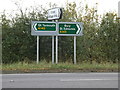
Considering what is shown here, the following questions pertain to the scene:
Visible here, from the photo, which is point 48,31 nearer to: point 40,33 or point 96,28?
point 40,33

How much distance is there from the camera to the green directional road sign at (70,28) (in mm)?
20609

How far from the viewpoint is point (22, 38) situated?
23.5 metres

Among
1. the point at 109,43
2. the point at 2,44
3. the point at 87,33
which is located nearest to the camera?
the point at 2,44

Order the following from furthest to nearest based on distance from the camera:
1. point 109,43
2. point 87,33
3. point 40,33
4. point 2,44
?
point 87,33
point 109,43
point 2,44
point 40,33

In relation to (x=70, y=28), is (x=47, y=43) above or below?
below

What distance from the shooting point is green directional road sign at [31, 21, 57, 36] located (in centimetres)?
2028

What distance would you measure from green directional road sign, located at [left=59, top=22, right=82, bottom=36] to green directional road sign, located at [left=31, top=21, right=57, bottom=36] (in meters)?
0.51

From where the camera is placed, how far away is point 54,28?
20.5 metres

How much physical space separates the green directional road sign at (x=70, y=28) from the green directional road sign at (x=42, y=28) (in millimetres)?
512

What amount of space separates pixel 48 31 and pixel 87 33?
6.64m

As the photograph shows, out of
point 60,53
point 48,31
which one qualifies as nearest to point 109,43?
point 60,53

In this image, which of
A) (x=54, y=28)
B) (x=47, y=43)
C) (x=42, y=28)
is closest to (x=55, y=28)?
(x=54, y=28)

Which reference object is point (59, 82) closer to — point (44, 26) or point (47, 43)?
point (44, 26)

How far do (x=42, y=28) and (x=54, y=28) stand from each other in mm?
855
